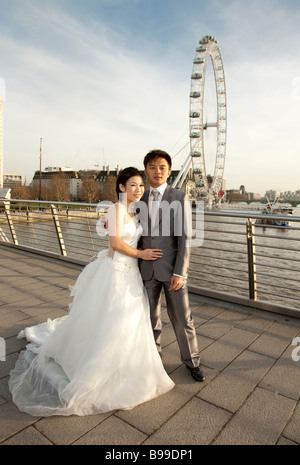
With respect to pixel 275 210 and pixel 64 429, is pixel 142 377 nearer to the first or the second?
pixel 64 429

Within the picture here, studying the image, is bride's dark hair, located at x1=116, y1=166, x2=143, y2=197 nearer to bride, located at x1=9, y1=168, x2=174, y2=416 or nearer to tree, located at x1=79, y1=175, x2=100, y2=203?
bride, located at x1=9, y1=168, x2=174, y2=416

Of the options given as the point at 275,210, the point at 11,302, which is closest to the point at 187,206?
the point at 11,302

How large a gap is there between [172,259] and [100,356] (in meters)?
0.81

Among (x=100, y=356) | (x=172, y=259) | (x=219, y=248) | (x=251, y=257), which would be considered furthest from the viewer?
(x=219, y=248)

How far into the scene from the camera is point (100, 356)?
2.04m

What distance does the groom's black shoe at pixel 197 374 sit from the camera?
7.53ft

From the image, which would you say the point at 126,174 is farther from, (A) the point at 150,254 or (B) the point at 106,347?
(B) the point at 106,347

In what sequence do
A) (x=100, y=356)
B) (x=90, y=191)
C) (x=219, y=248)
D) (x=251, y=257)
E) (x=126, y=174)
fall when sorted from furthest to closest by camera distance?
(x=90, y=191) → (x=219, y=248) → (x=251, y=257) → (x=126, y=174) → (x=100, y=356)

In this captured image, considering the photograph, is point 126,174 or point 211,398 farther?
point 126,174

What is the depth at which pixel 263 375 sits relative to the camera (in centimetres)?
238

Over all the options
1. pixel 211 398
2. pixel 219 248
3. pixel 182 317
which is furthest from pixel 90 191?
pixel 211 398

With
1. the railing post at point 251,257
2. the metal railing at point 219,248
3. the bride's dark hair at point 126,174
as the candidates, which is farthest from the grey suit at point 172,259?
the railing post at point 251,257

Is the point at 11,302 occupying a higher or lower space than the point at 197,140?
lower
